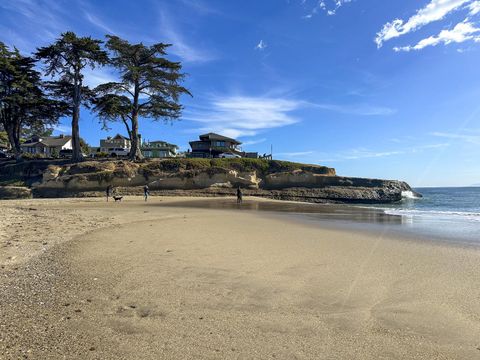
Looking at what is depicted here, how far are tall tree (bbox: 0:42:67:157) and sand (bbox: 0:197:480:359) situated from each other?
4169cm

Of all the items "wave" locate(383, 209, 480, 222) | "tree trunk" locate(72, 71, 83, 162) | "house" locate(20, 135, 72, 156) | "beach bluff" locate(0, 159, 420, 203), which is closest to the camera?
"wave" locate(383, 209, 480, 222)

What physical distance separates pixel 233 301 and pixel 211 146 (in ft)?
197

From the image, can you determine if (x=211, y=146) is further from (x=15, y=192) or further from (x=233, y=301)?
(x=233, y=301)

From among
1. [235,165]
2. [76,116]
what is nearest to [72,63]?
[76,116]

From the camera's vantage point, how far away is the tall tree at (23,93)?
43812 mm

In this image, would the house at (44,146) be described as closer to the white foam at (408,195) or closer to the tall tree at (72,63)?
the tall tree at (72,63)

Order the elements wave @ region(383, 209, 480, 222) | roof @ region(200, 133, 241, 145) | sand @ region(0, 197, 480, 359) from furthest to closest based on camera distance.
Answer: roof @ region(200, 133, 241, 145)
wave @ region(383, 209, 480, 222)
sand @ region(0, 197, 480, 359)

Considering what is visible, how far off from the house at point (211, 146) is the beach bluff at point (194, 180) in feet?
56.1

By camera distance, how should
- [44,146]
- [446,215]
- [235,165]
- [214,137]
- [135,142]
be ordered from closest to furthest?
[446,215]
[135,142]
[235,165]
[214,137]
[44,146]

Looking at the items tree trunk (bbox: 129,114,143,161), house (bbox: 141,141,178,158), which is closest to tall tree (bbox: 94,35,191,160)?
tree trunk (bbox: 129,114,143,161)

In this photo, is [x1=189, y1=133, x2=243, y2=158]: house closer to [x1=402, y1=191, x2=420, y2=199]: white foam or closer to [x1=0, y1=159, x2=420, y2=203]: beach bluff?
[x1=0, y1=159, x2=420, y2=203]: beach bluff

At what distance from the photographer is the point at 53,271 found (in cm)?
691

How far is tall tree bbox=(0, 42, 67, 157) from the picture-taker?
144ft

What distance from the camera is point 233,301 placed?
5.48 meters
